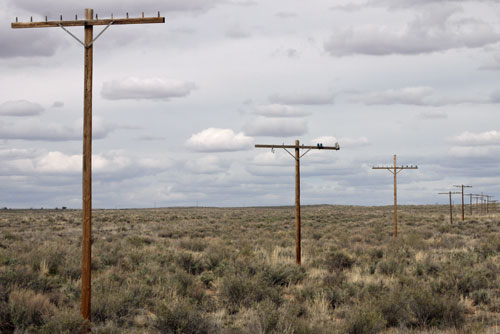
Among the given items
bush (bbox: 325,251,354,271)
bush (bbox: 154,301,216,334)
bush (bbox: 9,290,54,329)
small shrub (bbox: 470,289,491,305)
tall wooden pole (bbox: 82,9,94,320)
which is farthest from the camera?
bush (bbox: 325,251,354,271)

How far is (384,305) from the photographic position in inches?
527

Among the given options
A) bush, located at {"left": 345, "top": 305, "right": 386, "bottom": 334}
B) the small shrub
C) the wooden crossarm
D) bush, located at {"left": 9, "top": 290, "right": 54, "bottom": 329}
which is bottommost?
the small shrub

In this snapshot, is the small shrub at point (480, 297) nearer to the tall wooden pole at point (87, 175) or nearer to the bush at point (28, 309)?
the tall wooden pole at point (87, 175)

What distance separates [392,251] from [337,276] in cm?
989

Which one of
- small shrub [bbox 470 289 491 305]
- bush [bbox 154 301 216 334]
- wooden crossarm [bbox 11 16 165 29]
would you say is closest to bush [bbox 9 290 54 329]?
bush [bbox 154 301 216 334]

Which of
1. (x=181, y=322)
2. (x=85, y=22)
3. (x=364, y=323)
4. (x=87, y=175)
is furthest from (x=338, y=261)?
(x=85, y=22)

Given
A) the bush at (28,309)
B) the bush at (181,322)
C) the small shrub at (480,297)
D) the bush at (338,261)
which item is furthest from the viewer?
the bush at (338,261)

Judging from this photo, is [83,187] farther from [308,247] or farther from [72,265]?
[308,247]

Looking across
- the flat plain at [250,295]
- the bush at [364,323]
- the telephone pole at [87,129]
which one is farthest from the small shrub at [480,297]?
the telephone pole at [87,129]

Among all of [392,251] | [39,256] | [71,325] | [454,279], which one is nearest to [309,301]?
[454,279]

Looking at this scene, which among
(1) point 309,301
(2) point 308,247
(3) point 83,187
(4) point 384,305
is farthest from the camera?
(2) point 308,247

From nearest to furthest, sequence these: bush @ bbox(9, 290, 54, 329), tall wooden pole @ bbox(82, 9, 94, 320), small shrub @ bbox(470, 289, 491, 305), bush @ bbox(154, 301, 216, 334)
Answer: bush @ bbox(154, 301, 216, 334), bush @ bbox(9, 290, 54, 329), tall wooden pole @ bbox(82, 9, 94, 320), small shrub @ bbox(470, 289, 491, 305)

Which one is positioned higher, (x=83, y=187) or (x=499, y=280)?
(x=83, y=187)

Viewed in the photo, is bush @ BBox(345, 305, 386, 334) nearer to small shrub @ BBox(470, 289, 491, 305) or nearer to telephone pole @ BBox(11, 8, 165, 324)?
small shrub @ BBox(470, 289, 491, 305)
